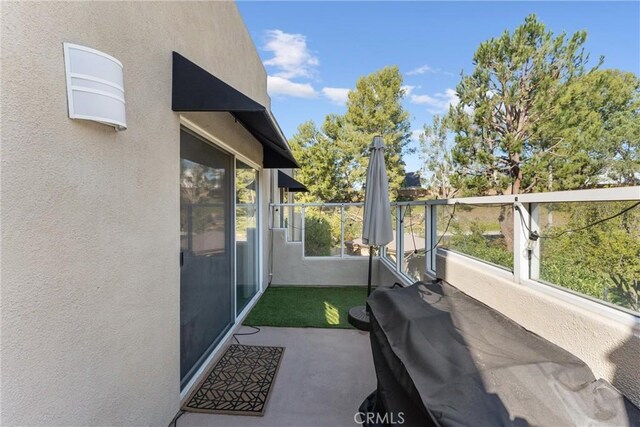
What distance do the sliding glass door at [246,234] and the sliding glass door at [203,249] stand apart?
0.46m

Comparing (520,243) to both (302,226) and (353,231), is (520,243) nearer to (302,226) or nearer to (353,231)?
(353,231)

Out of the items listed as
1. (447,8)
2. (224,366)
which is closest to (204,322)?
(224,366)

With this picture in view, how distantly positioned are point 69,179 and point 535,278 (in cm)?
300

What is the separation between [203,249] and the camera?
3490 millimetres

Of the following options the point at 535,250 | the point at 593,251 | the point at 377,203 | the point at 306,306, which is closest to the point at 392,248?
the point at 377,203

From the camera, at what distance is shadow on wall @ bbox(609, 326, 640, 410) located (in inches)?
53.2

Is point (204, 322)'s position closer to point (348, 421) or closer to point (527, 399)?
point (348, 421)

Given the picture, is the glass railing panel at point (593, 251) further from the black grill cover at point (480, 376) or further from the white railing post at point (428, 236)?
the white railing post at point (428, 236)

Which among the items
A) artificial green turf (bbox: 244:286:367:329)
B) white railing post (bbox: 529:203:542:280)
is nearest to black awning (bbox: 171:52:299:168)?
white railing post (bbox: 529:203:542:280)

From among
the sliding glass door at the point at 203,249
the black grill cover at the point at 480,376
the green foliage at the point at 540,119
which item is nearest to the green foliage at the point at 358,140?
the green foliage at the point at 540,119

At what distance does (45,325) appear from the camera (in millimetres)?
1398

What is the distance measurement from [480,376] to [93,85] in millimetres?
2440

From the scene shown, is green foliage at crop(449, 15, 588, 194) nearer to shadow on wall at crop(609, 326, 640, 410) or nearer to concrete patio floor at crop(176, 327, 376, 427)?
concrete patio floor at crop(176, 327, 376, 427)

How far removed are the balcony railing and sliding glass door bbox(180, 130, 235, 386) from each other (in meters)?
2.86
